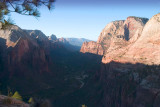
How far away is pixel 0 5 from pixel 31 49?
201ft

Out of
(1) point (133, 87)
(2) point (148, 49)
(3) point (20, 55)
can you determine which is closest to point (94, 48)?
(3) point (20, 55)

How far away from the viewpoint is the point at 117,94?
35625 millimetres

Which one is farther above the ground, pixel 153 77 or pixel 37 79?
pixel 153 77

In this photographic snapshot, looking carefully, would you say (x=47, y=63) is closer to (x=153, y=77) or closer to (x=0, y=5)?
(x=153, y=77)

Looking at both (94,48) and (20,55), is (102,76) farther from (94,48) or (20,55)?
(94,48)

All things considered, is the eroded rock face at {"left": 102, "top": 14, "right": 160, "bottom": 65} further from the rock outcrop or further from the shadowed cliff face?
the shadowed cliff face

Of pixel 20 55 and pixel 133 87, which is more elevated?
pixel 20 55

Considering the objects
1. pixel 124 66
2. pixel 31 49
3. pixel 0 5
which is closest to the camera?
pixel 0 5

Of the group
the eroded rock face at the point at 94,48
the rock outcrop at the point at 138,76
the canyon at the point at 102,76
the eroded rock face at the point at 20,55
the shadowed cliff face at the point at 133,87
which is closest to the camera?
the shadowed cliff face at the point at 133,87

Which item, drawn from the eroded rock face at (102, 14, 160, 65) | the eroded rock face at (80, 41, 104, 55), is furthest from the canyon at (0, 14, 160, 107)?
the eroded rock face at (80, 41, 104, 55)

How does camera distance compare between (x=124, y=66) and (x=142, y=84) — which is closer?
(x=142, y=84)

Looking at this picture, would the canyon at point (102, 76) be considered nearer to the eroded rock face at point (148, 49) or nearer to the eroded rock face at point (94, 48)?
the eroded rock face at point (148, 49)

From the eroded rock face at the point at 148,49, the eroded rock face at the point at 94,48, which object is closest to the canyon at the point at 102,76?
the eroded rock face at the point at 148,49

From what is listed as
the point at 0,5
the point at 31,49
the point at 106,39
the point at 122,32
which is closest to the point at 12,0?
the point at 0,5
